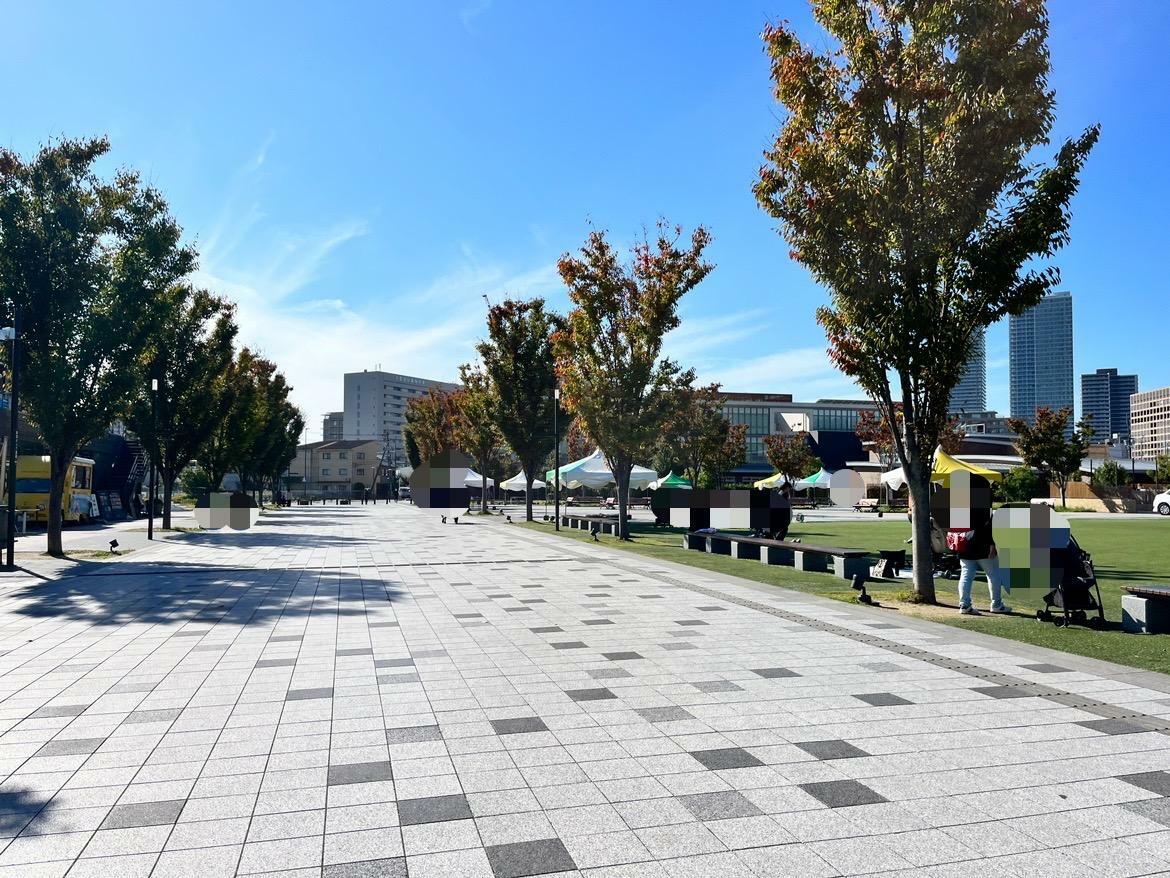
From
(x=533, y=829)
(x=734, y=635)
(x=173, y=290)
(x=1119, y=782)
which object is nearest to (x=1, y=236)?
(x=173, y=290)

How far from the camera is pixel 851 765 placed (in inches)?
189

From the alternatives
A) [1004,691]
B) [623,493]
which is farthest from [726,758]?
[623,493]

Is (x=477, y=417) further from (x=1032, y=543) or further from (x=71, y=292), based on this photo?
(x=1032, y=543)

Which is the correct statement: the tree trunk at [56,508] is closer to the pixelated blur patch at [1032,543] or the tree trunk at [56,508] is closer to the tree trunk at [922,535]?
the tree trunk at [922,535]

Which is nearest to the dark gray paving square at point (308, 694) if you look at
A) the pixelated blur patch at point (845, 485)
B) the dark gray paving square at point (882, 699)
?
the dark gray paving square at point (882, 699)

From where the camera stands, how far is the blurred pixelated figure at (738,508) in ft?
67.3

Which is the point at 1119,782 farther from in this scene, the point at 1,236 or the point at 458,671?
the point at 1,236

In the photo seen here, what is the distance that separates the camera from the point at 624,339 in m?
23.9

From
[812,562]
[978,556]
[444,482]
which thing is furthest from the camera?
[444,482]

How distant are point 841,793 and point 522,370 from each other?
104 ft

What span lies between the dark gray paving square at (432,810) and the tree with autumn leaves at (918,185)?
29.1 ft

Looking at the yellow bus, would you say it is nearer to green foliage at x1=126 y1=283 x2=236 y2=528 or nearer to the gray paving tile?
green foliage at x1=126 y1=283 x2=236 y2=528

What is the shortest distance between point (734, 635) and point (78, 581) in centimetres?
1186

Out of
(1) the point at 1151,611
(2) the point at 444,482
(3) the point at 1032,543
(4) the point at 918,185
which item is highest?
(4) the point at 918,185
